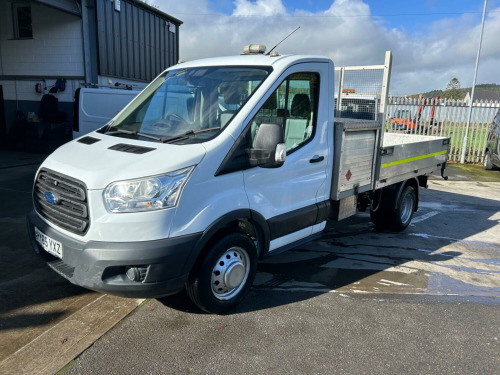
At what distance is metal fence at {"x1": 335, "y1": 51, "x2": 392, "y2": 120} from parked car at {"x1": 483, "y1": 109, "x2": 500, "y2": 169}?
8.81 metres

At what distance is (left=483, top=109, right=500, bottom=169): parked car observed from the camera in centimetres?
1221

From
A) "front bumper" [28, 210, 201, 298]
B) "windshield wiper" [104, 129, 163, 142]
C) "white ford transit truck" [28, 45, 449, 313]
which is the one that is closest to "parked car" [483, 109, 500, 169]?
"white ford transit truck" [28, 45, 449, 313]

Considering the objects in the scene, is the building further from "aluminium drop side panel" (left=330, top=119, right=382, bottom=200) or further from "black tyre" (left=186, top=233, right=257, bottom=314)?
"black tyre" (left=186, top=233, right=257, bottom=314)

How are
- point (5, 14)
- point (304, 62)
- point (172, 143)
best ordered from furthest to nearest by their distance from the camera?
point (5, 14) < point (304, 62) < point (172, 143)

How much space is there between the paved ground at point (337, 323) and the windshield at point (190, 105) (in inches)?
63.1

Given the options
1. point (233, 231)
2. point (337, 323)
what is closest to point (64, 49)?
point (233, 231)

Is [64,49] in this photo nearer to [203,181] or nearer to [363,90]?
[363,90]

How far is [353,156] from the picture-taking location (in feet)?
15.3

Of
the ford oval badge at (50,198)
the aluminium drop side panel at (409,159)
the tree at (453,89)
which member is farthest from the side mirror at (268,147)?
the tree at (453,89)

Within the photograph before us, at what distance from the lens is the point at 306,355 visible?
3.07 metres

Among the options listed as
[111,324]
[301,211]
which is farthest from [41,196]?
[301,211]

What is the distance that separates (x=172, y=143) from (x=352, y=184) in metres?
2.40

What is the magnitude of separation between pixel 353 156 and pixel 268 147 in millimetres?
1740

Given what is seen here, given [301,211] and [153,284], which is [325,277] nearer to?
[301,211]
